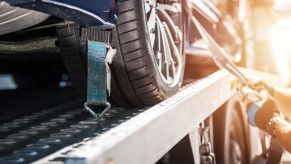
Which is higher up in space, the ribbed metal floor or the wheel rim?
the wheel rim

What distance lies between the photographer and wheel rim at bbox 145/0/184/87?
6.89 feet

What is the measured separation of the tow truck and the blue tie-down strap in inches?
3.4

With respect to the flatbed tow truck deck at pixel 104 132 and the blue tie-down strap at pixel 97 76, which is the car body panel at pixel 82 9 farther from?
the flatbed tow truck deck at pixel 104 132

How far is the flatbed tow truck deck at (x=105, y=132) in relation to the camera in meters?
1.16

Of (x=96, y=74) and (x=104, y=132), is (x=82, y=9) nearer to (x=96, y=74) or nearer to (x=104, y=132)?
(x=96, y=74)

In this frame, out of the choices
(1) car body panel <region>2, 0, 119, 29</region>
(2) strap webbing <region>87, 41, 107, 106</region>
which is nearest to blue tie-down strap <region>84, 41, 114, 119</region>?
(2) strap webbing <region>87, 41, 107, 106</region>

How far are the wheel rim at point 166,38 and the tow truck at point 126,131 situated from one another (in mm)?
156

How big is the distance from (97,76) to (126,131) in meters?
0.46

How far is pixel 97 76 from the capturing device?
67.2 inches

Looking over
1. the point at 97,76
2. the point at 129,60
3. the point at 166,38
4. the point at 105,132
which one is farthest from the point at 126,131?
the point at 166,38

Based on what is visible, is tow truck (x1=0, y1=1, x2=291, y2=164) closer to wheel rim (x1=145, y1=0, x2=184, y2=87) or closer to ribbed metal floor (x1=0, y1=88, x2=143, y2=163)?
ribbed metal floor (x1=0, y1=88, x2=143, y2=163)

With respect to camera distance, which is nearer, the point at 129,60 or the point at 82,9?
the point at 82,9

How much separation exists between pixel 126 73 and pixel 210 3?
1.85 m

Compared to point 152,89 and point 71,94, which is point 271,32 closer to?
point 71,94
